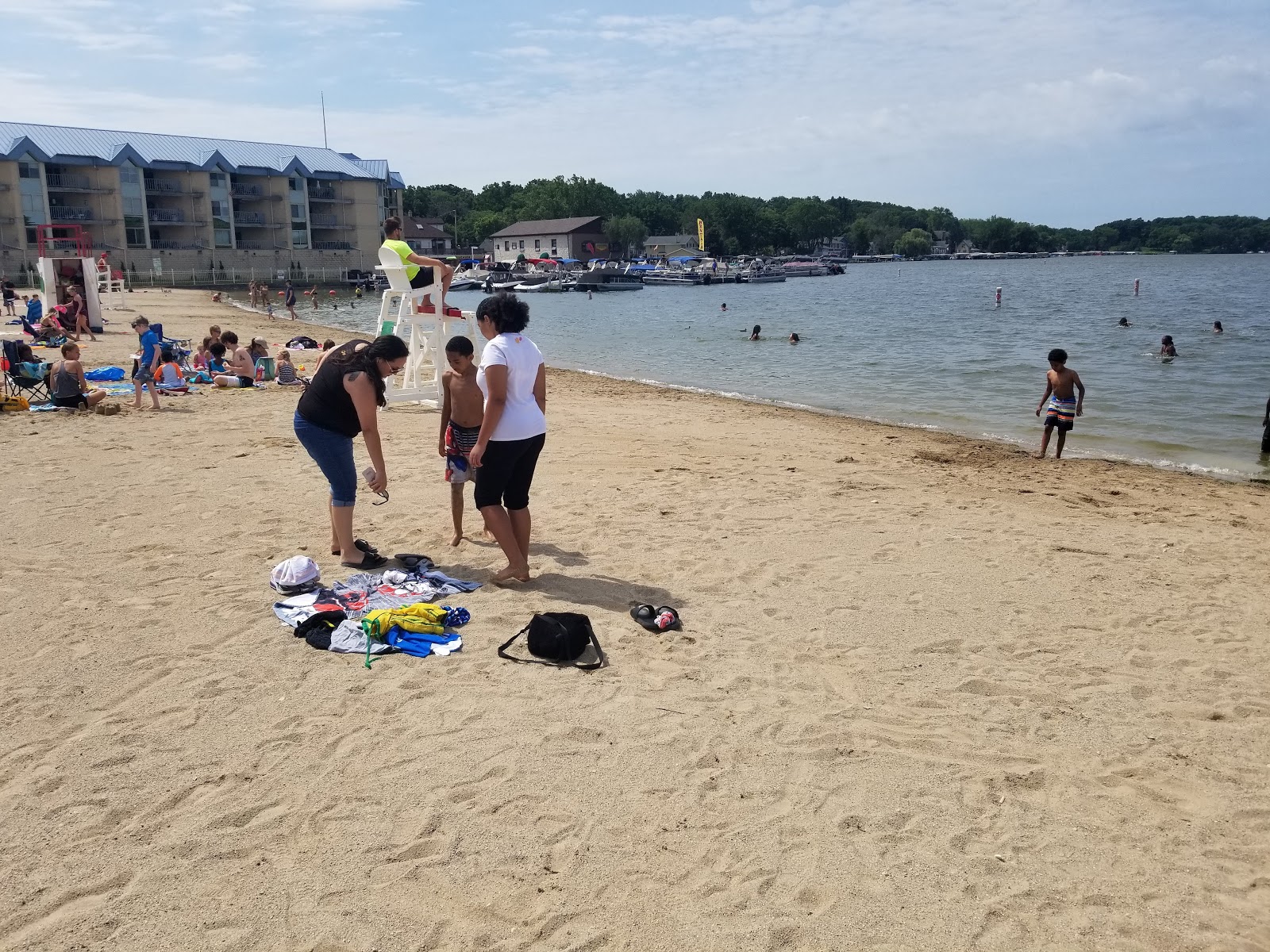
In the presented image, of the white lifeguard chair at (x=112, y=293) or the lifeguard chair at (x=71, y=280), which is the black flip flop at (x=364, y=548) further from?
the white lifeguard chair at (x=112, y=293)

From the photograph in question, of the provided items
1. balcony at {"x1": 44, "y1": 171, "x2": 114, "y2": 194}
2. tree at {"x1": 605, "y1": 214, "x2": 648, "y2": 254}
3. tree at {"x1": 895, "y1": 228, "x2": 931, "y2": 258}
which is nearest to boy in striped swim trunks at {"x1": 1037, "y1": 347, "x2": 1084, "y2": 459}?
balcony at {"x1": 44, "y1": 171, "x2": 114, "y2": 194}

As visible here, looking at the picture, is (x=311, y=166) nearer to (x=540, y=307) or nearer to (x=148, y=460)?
(x=540, y=307)

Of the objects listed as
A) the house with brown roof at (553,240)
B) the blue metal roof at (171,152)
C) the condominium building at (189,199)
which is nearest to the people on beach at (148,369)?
the condominium building at (189,199)

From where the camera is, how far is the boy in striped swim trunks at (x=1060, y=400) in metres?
11.1

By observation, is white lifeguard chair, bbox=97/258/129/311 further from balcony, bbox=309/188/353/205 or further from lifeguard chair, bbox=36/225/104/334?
balcony, bbox=309/188/353/205

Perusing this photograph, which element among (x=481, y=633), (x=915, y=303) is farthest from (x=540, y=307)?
(x=481, y=633)

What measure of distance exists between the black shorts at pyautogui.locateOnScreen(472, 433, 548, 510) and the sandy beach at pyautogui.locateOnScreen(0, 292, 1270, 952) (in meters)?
0.61

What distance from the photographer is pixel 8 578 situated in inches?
227

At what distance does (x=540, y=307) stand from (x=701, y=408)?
47381 millimetres

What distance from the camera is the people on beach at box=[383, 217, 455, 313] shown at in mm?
10836

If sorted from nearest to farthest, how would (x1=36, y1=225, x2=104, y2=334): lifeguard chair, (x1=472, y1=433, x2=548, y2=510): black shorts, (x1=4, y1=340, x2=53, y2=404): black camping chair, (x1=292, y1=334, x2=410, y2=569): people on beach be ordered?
(x1=472, y1=433, x2=548, y2=510): black shorts < (x1=292, y1=334, x2=410, y2=569): people on beach < (x1=4, y1=340, x2=53, y2=404): black camping chair < (x1=36, y1=225, x2=104, y2=334): lifeguard chair

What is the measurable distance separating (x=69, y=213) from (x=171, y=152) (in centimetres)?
943

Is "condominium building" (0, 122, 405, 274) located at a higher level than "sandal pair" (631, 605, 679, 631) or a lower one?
higher

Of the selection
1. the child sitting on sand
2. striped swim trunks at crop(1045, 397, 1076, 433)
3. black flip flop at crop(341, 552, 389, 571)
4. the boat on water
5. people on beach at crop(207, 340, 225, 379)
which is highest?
the boat on water
